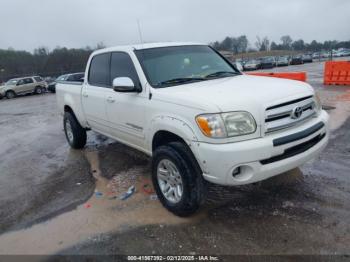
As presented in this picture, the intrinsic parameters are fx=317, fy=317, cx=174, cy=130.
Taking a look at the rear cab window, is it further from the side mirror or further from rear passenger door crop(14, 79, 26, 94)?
→ rear passenger door crop(14, 79, 26, 94)

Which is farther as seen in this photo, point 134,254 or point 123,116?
point 123,116

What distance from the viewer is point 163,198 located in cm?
380

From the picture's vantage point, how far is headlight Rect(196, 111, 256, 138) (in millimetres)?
3006

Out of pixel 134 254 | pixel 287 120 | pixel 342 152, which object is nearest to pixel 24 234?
pixel 134 254

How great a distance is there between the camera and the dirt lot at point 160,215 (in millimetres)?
3131

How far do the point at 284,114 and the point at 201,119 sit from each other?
0.88 meters

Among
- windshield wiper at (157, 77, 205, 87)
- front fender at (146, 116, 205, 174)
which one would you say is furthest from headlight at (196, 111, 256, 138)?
windshield wiper at (157, 77, 205, 87)

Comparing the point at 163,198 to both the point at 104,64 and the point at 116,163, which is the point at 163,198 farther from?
the point at 104,64

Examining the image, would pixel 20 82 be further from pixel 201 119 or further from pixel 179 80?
pixel 201 119

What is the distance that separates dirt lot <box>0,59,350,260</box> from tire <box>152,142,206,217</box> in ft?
0.61

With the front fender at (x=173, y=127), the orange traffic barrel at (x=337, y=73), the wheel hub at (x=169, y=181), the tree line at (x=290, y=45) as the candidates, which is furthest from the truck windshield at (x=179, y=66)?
the tree line at (x=290, y=45)

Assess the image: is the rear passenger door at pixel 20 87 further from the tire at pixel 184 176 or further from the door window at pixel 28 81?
the tire at pixel 184 176

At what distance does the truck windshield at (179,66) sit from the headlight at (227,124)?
1.03 meters

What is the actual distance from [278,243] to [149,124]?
74.8 inches
